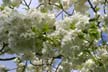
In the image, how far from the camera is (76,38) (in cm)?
339

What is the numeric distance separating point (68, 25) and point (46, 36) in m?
0.25

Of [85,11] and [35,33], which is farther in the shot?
[85,11]

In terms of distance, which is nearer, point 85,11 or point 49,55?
point 49,55

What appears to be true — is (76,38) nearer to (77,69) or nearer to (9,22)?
(9,22)

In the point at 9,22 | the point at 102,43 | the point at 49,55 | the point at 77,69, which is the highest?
the point at 9,22

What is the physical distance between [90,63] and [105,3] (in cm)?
166

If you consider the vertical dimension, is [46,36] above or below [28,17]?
below

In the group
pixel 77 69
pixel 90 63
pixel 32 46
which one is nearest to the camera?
pixel 32 46

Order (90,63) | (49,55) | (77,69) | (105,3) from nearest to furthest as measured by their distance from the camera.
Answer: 1. (49,55)
2. (90,63)
3. (77,69)
4. (105,3)

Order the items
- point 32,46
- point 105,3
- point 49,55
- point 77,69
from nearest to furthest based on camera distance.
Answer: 1. point 32,46
2. point 49,55
3. point 77,69
4. point 105,3

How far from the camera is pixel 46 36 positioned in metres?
3.55

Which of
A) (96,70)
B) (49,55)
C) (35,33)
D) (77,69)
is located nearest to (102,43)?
(77,69)

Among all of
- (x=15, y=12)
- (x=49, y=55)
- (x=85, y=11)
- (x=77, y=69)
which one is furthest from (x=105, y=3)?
(x=15, y=12)

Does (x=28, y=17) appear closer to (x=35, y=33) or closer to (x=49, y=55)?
(x=35, y=33)
